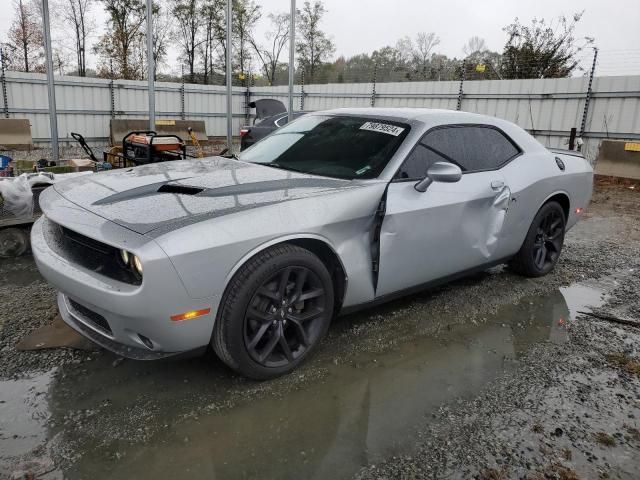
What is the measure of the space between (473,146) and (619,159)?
30.4 ft

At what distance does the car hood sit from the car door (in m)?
0.41

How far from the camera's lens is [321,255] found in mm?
3051

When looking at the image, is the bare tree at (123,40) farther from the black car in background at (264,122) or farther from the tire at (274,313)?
the tire at (274,313)

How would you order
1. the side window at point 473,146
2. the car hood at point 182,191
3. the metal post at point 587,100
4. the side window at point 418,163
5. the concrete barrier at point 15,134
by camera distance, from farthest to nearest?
the concrete barrier at point 15,134 → the metal post at point 587,100 → the side window at point 473,146 → the side window at point 418,163 → the car hood at point 182,191

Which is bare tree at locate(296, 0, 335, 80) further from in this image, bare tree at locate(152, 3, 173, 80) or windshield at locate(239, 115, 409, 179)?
windshield at locate(239, 115, 409, 179)

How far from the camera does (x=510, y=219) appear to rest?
13.6ft

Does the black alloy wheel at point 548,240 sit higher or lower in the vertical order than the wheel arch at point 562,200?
lower

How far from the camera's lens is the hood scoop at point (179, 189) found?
2.96 meters

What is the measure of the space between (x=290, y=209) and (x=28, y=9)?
31.6 meters

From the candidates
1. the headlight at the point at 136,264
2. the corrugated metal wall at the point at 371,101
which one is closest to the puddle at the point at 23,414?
the headlight at the point at 136,264

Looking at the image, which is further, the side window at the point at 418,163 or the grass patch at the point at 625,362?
the side window at the point at 418,163

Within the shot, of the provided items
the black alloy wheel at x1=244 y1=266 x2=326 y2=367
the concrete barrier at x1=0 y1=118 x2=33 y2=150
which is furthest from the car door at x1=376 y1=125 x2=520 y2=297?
the concrete barrier at x1=0 y1=118 x2=33 y2=150

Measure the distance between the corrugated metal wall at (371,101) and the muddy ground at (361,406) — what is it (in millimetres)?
9962

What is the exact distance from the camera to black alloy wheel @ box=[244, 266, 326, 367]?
8.97 ft
